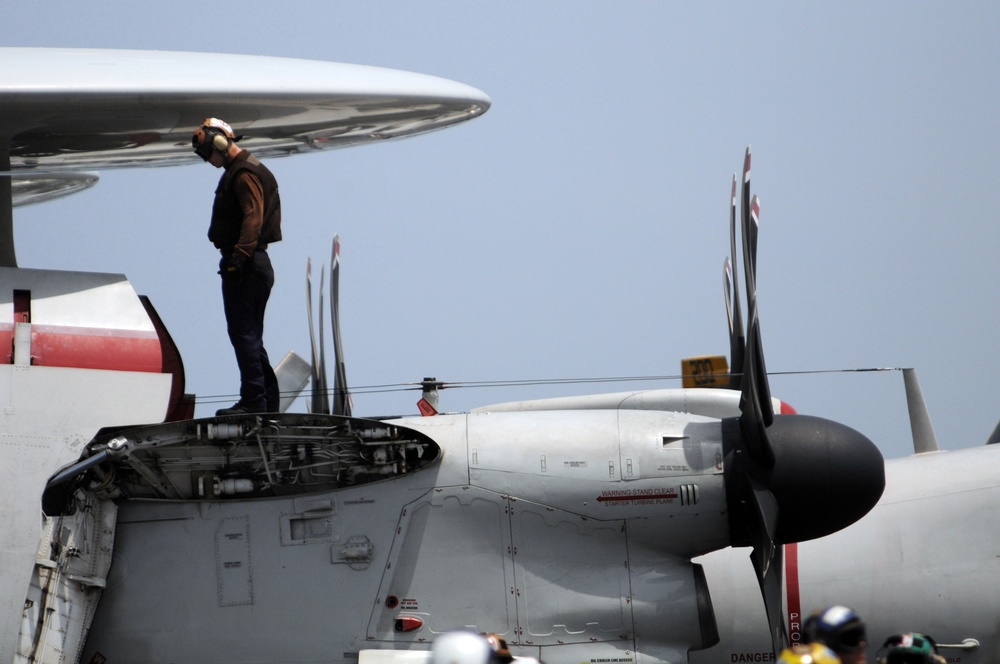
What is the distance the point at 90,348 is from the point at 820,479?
634 cm

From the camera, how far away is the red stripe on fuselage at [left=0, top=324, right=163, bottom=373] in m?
10.4

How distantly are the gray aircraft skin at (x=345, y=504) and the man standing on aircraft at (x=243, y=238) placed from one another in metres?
Result: 0.50

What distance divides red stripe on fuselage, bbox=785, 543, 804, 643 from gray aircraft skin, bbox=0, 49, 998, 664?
79.2 inches

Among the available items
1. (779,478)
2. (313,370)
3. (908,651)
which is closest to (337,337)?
(313,370)

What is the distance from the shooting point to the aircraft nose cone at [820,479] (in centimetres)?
1038

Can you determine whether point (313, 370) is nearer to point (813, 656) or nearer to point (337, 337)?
point (337, 337)

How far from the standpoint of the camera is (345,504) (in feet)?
35.3

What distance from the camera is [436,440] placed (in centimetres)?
1076

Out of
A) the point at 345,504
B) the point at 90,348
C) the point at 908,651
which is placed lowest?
the point at 908,651

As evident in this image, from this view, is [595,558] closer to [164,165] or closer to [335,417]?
[335,417]

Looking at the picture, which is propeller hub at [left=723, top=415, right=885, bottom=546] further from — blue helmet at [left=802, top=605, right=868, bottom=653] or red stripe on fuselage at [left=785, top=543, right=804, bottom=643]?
blue helmet at [left=802, top=605, right=868, bottom=653]

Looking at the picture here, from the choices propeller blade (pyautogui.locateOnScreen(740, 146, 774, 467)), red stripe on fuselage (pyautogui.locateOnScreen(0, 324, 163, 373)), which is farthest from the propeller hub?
red stripe on fuselage (pyautogui.locateOnScreen(0, 324, 163, 373))

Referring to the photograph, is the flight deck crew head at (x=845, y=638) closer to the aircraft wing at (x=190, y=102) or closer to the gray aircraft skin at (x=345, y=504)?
the gray aircraft skin at (x=345, y=504)

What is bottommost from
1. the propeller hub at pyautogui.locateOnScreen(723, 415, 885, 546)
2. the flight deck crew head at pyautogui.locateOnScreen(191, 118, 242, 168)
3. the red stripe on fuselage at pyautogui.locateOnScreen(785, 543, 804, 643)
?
the red stripe on fuselage at pyautogui.locateOnScreen(785, 543, 804, 643)
